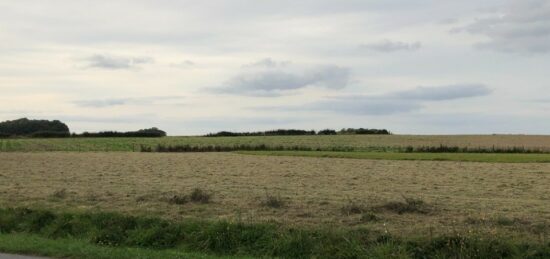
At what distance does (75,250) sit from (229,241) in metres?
2.89

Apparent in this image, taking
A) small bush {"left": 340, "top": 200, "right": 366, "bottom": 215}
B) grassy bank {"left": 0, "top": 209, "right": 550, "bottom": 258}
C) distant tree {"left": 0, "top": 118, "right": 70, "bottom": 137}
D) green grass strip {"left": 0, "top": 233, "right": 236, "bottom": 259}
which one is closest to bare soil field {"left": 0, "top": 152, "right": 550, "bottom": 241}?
small bush {"left": 340, "top": 200, "right": 366, "bottom": 215}

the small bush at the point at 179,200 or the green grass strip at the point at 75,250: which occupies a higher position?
the small bush at the point at 179,200

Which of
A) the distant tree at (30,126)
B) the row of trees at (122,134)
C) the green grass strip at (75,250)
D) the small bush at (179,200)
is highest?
the distant tree at (30,126)

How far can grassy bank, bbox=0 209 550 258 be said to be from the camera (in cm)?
1062

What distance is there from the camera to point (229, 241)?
478 inches

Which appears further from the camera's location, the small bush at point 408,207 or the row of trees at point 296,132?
the row of trees at point 296,132

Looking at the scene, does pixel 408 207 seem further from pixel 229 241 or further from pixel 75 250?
pixel 75 250

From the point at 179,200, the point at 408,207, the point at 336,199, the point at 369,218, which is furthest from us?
the point at 336,199

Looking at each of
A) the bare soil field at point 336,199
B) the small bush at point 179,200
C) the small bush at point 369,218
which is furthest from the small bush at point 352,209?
the small bush at point 179,200

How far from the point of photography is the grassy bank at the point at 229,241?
34.9 feet

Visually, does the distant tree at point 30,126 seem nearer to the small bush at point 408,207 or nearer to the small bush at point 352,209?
the small bush at point 352,209

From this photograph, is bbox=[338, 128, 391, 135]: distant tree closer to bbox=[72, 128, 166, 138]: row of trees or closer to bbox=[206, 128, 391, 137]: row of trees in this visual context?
bbox=[206, 128, 391, 137]: row of trees

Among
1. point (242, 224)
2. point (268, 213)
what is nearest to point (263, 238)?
point (242, 224)

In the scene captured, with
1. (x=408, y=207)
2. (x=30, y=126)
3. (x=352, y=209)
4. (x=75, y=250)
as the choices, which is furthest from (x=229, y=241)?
(x=30, y=126)
